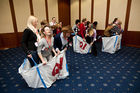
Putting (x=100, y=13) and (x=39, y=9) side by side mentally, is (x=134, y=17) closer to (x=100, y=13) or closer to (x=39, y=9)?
Answer: (x=100, y=13)

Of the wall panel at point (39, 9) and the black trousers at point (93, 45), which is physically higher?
the wall panel at point (39, 9)

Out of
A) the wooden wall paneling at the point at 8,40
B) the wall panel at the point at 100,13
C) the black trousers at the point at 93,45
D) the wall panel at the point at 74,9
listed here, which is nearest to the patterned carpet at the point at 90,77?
the black trousers at the point at 93,45

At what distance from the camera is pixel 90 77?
240 centimetres

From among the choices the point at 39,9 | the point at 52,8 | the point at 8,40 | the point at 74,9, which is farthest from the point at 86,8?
the point at 8,40

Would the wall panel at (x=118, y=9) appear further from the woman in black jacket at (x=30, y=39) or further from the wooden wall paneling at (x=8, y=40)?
the wooden wall paneling at (x=8, y=40)

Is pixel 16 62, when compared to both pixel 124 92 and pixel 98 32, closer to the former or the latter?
pixel 124 92

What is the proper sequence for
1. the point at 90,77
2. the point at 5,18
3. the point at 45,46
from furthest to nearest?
the point at 5,18, the point at 90,77, the point at 45,46

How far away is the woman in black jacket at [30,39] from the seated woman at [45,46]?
0.10 meters

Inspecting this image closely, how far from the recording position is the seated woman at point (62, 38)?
1923mm

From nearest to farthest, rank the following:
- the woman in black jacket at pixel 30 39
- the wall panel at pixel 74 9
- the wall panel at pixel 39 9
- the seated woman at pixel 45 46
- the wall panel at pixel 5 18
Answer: the woman in black jacket at pixel 30 39, the seated woman at pixel 45 46, the wall panel at pixel 5 18, the wall panel at pixel 39 9, the wall panel at pixel 74 9

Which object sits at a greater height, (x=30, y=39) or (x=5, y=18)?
(x=5, y=18)

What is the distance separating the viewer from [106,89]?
1991 millimetres

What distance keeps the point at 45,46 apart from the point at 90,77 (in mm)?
1302

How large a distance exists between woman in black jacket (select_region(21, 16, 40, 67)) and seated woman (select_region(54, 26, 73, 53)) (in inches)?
15.0
